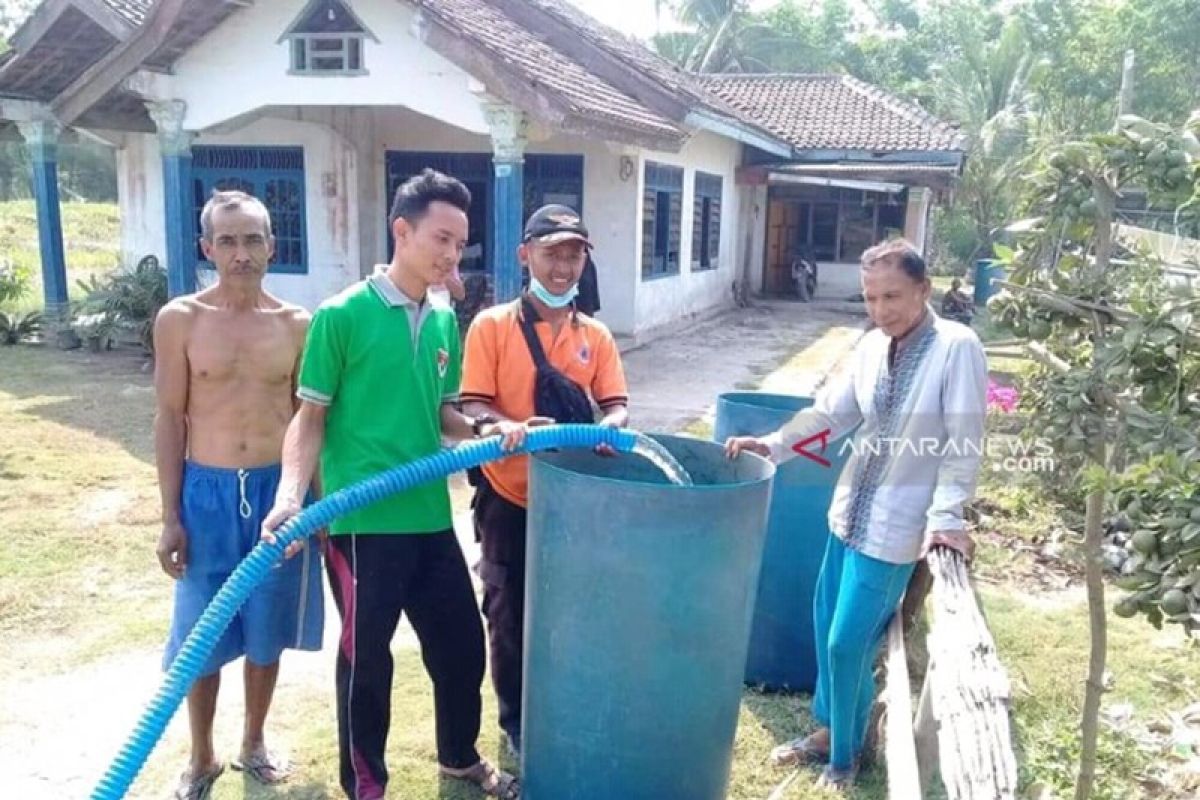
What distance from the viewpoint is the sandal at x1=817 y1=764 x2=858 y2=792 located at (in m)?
3.03

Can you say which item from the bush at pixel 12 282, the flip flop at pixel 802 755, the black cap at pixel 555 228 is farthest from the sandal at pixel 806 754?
the bush at pixel 12 282

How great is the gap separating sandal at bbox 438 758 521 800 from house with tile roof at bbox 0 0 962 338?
607 centimetres

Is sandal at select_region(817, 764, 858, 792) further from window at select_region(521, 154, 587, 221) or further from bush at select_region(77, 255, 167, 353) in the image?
bush at select_region(77, 255, 167, 353)

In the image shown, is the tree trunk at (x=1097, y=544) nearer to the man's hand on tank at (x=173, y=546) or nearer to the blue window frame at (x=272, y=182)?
the man's hand on tank at (x=173, y=546)

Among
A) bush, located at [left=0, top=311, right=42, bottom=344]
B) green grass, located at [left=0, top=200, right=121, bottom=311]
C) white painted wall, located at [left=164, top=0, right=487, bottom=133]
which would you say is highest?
white painted wall, located at [left=164, top=0, right=487, bottom=133]

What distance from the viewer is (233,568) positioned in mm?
2863

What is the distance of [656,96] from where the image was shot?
434 inches

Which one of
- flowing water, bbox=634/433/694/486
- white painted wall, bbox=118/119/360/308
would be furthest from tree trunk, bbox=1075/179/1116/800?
white painted wall, bbox=118/119/360/308

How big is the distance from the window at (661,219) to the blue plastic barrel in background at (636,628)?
9799 mm

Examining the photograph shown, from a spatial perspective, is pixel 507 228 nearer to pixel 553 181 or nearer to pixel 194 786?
pixel 553 181

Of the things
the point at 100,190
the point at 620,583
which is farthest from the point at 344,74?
the point at 100,190

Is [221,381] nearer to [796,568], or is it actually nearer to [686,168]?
[796,568]

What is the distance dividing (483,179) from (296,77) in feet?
10.2

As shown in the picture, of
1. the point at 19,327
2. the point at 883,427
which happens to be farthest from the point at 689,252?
the point at 883,427
